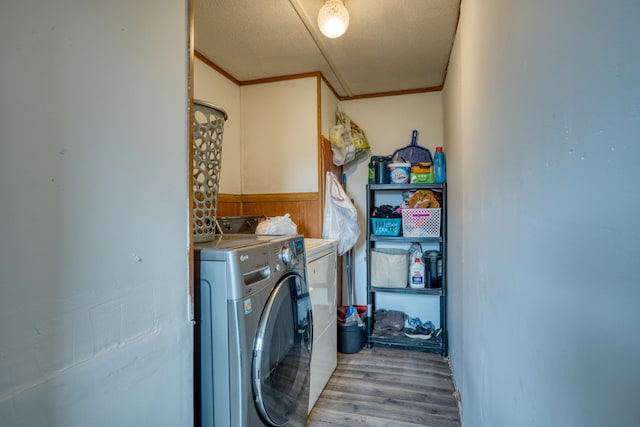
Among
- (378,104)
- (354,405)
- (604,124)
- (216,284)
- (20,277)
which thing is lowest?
(354,405)

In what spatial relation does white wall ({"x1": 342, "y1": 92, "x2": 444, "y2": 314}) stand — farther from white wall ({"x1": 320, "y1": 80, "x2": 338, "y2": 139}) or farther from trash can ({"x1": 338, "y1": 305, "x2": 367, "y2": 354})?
trash can ({"x1": 338, "y1": 305, "x2": 367, "y2": 354})

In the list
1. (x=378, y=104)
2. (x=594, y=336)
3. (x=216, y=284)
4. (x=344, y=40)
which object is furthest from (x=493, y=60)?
(x=378, y=104)

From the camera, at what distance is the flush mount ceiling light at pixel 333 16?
1648mm

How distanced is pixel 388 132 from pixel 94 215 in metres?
2.76

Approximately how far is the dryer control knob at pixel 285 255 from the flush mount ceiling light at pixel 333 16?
1203 millimetres

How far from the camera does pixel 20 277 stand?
1.77 feet

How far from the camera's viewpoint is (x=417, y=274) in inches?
105

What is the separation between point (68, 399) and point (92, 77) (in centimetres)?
64

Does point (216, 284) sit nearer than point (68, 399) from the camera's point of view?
No

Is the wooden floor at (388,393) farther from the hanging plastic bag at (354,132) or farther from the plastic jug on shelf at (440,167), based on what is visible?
the hanging plastic bag at (354,132)

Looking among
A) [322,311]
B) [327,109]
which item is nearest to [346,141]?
[327,109]

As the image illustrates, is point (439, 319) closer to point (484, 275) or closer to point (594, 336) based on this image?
point (484, 275)

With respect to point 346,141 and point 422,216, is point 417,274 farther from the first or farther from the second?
point 346,141

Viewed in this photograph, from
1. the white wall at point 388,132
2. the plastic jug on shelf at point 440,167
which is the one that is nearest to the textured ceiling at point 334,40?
the white wall at point 388,132
